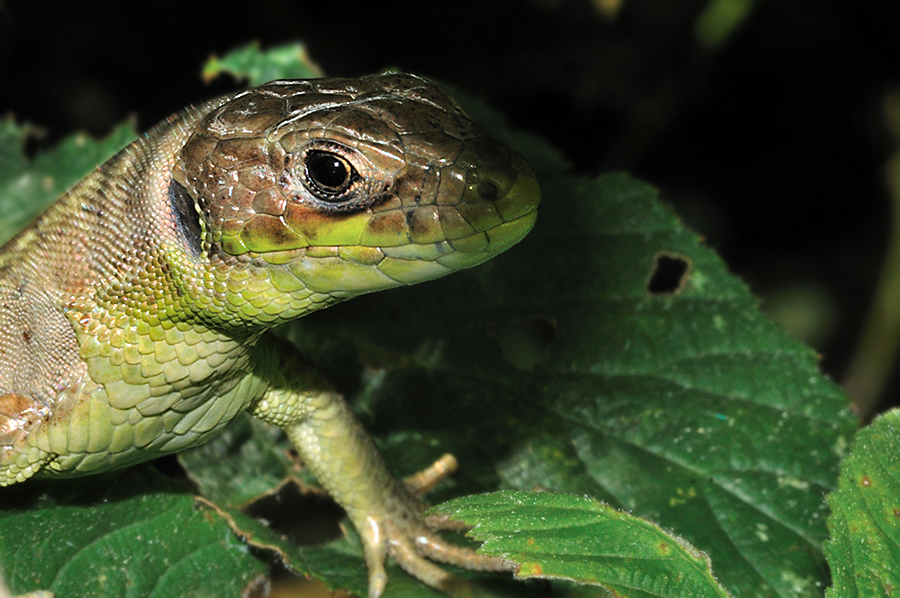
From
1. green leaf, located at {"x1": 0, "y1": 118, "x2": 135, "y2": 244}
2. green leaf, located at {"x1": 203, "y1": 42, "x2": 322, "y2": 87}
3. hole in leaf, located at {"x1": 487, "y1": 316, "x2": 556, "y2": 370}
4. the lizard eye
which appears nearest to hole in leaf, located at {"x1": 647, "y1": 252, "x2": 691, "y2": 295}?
hole in leaf, located at {"x1": 487, "y1": 316, "x2": 556, "y2": 370}

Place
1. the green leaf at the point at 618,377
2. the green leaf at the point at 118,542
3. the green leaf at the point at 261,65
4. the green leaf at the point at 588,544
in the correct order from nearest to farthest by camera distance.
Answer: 1. the green leaf at the point at 588,544
2. the green leaf at the point at 118,542
3. the green leaf at the point at 618,377
4. the green leaf at the point at 261,65

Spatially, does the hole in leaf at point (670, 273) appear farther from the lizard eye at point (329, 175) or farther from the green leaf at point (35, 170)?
the green leaf at point (35, 170)

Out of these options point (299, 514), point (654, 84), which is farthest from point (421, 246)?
point (654, 84)

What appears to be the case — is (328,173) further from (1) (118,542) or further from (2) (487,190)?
(1) (118,542)

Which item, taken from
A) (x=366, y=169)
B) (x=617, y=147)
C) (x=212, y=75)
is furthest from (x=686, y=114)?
(x=366, y=169)

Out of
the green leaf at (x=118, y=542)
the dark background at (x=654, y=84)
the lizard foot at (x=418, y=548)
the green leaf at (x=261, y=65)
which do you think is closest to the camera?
the green leaf at (x=118, y=542)

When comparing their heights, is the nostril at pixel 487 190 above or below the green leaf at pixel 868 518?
above

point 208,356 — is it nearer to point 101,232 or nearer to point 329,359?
point 101,232

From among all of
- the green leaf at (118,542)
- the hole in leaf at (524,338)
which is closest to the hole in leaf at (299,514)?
the green leaf at (118,542)
